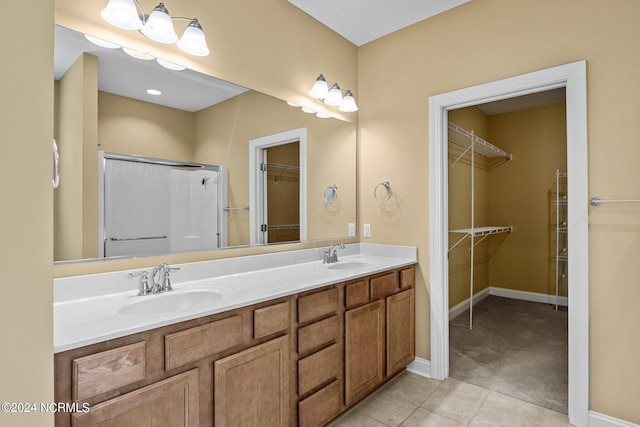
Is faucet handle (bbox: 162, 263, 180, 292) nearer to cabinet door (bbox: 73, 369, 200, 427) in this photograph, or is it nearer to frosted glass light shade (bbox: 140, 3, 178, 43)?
cabinet door (bbox: 73, 369, 200, 427)

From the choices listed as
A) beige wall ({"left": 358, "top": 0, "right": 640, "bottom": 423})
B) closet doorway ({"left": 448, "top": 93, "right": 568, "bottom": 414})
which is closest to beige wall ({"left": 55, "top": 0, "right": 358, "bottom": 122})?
beige wall ({"left": 358, "top": 0, "right": 640, "bottom": 423})

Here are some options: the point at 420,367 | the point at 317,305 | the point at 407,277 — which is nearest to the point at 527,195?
the point at 407,277

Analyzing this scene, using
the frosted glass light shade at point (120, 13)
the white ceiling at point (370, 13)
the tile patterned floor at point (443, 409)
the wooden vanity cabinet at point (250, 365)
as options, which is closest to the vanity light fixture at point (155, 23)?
the frosted glass light shade at point (120, 13)

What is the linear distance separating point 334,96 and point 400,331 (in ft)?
5.86

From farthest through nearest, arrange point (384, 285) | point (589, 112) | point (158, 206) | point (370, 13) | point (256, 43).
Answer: point (370, 13), point (384, 285), point (256, 43), point (589, 112), point (158, 206)

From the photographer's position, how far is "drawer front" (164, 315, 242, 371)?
118 centimetres

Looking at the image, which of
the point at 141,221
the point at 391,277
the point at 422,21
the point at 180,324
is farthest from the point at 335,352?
the point at 422,21

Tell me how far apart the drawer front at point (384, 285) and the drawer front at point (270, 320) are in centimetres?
74

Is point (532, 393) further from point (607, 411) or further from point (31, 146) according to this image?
point (31, 146)

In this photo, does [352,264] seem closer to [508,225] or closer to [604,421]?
[604,421]

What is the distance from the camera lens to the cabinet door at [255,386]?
1.33 m

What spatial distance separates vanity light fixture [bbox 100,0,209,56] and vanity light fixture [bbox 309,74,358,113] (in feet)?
2.91

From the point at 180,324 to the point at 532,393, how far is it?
91.9 inches

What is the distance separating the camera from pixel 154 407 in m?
1.15
